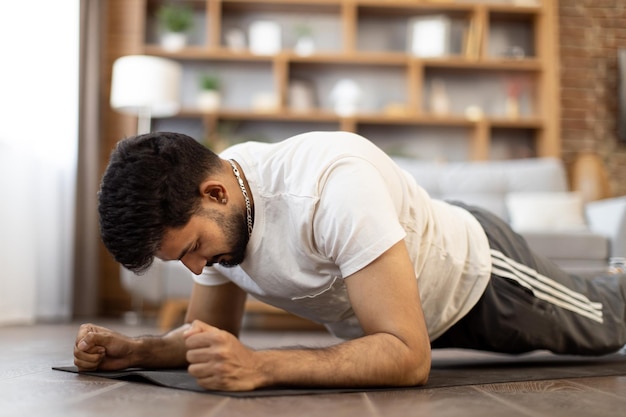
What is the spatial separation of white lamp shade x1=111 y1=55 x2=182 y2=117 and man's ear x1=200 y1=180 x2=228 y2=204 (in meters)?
3.08

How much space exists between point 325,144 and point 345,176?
0.11 metres

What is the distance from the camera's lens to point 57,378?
1.43 metres

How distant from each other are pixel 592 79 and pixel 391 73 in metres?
1.52

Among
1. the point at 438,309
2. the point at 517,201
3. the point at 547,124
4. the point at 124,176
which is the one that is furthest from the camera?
the point at 547,124

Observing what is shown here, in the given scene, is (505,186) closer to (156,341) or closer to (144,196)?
(156,341)

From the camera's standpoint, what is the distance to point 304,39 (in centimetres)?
522

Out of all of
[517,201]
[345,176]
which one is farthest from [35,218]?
[345,176]

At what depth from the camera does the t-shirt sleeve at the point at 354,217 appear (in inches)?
48.4

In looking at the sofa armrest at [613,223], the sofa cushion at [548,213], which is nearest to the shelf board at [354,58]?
the sofa cushion at [548,213]

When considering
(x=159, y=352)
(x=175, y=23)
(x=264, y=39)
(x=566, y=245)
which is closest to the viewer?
(x=159, y=352)

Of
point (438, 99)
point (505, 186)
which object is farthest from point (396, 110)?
point (505, 186)

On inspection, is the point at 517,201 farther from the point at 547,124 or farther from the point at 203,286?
the point at 203,286

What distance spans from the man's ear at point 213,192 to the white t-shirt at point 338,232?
0.09 m

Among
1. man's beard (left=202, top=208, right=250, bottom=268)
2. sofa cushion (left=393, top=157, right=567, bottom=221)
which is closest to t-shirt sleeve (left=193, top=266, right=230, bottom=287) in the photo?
man's beard (left=202, top=208, right=250, bottom=268)
